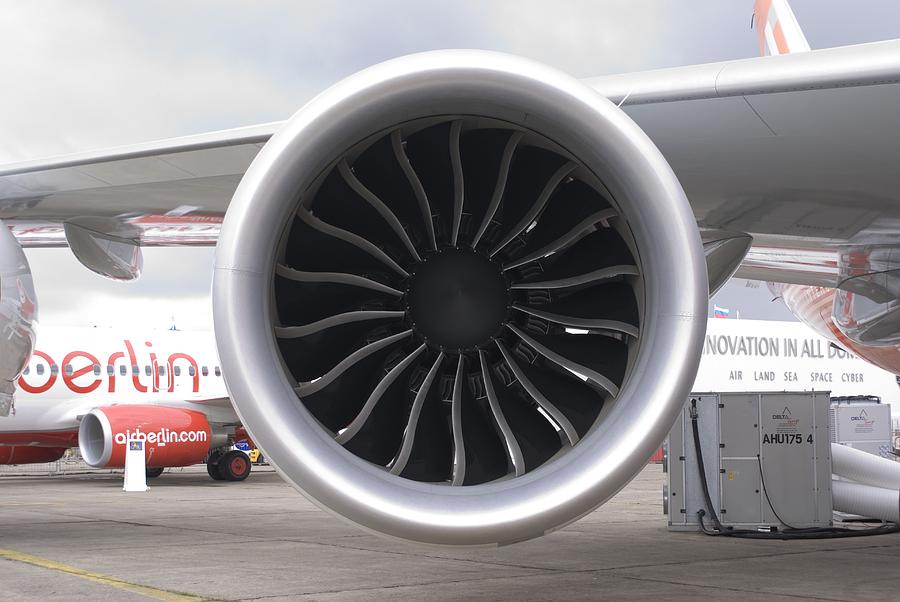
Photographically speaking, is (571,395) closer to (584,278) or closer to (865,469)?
(584,278)

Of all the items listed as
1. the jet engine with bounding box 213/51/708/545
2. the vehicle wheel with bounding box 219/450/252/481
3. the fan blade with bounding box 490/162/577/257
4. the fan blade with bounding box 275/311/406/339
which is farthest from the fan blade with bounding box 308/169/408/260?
the vehicle wheel with bounding box 219/450/252/481

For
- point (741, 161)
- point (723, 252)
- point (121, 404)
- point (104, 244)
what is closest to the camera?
point (741, 161)

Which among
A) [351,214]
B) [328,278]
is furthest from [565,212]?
[328,278]

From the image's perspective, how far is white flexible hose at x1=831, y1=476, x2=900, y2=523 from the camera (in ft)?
27.3

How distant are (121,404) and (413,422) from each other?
15465mm

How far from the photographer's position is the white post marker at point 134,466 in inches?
624

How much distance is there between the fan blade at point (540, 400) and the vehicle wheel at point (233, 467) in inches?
626

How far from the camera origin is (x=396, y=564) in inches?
237

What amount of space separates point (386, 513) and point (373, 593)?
214cm

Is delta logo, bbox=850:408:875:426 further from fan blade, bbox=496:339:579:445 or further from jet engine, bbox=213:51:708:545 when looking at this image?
fan blade, bbox=496:339:579:445

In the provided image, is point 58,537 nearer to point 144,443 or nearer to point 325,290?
point 325,290

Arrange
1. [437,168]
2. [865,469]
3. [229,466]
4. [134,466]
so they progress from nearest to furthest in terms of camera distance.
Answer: [437,168] < [865,469] < [134,466] < [229,466]

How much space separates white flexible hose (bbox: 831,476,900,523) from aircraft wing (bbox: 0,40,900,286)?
3118 mm

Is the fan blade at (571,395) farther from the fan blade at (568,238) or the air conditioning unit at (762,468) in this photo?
the air conditioning unit at (762,468)
